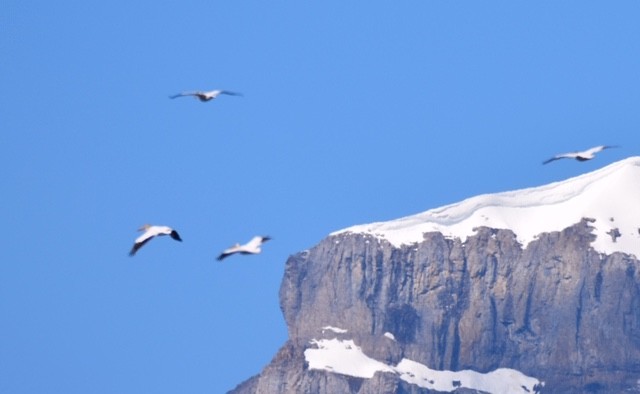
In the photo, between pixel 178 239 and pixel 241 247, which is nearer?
pixel 178 239

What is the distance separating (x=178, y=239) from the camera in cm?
18562

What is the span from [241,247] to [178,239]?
1273 cm

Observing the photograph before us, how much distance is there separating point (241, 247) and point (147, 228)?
250 inches

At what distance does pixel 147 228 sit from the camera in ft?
641

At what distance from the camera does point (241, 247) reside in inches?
7790

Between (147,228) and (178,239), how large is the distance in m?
10.2
